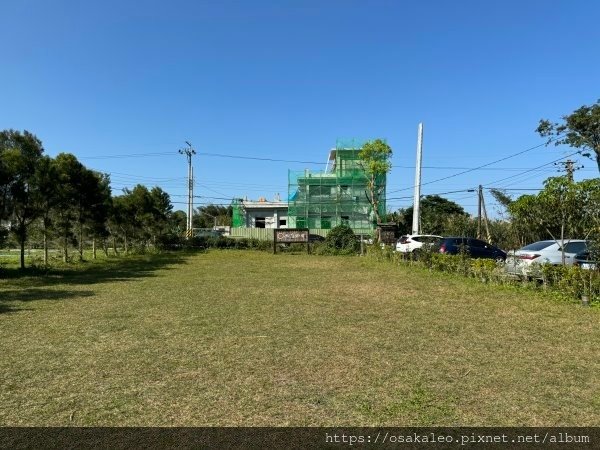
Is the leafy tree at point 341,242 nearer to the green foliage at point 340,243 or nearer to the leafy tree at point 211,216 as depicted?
the green foliage at point 340,243

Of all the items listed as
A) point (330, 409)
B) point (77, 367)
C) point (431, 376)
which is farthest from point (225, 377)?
point (431, 376)

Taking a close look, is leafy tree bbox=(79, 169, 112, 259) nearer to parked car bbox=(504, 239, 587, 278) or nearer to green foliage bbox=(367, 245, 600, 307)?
green foliage bbox=(367, 245, 600, 307)

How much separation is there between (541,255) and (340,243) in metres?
19.5

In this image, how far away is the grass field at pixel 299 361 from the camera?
12.5 feet

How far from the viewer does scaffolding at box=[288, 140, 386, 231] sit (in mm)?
46125

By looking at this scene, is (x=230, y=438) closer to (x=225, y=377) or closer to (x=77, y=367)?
(x=225, y=377)

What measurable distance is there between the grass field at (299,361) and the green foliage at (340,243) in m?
20.8

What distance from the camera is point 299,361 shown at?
525cm

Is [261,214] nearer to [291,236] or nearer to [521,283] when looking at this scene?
[291,236]

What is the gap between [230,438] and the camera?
11.1ft

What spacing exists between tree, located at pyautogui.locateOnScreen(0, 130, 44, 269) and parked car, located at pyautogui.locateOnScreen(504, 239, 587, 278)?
49.5 ft

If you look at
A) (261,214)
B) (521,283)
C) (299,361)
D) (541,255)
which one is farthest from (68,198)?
(261,214)

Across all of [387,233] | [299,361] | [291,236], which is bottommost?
[299,361]

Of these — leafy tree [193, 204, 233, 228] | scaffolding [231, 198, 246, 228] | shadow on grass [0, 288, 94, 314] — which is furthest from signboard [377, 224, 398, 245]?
leafy tree [193, 204, 233, 228]
